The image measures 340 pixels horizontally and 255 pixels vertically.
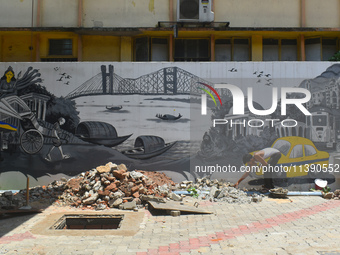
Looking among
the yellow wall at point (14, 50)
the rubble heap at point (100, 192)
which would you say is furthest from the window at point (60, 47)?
the rubble heap at point (100, 192)

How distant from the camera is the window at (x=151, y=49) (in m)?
14.1

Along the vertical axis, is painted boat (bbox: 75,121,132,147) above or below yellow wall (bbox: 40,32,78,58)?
below

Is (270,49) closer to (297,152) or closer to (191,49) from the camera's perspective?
(191,49)

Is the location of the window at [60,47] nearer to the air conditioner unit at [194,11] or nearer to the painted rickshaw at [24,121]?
the painted rickshaw at [24,121]

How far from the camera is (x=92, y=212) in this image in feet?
30.1

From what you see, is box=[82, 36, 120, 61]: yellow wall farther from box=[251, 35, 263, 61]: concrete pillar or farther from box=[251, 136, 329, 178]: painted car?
box=[251, 136, 329, 178]: painted car

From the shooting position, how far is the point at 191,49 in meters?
14.4

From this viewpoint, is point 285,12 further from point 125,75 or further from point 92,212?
point 92,212

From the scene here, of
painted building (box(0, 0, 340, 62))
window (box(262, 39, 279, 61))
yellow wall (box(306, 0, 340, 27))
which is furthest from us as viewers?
window (box(262, 39, 279, 61))

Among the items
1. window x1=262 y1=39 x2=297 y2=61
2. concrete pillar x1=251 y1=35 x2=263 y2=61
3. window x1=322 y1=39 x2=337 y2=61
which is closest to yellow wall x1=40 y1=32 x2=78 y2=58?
concrete pillar x1=251 y1=35 x2=263 y2=61

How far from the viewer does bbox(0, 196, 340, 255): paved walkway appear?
6.34 m

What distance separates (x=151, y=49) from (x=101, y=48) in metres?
1.96

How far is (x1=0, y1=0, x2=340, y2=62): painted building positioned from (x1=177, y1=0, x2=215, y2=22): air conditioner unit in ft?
0.24

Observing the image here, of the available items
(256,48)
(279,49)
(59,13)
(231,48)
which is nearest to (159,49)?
(231,48)
